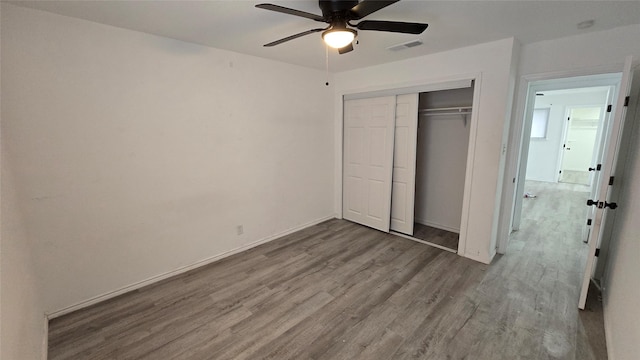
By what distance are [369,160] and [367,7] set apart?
9.09 feet

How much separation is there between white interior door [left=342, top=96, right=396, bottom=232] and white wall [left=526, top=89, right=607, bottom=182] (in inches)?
241

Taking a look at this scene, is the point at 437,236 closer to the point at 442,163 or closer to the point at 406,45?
the point at 442,163

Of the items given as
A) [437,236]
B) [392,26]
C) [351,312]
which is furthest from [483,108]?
[351,312]

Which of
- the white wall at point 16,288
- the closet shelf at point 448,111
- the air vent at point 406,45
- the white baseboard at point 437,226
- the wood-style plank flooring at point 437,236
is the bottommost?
the wood-style plank flooring at point 437,236

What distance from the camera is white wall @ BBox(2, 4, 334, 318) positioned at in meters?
2.12

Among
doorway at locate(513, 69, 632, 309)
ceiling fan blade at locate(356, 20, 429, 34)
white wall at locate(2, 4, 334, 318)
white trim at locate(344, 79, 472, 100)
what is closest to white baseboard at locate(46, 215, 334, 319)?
white wall at locate(2, 4, 334, 318)

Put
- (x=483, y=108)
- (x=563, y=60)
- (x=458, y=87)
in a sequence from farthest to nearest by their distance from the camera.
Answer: (x=458, y=87)
(x=483, y=108)
(x=563, y=60)

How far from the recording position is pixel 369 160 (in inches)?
168

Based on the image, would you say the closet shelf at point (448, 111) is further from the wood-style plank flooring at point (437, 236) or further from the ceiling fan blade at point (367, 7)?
the ceiling fan blade at point (367, 7)

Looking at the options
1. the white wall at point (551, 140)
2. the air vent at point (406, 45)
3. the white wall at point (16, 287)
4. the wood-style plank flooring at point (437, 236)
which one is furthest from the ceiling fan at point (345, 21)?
the white wall at point (551, 140)

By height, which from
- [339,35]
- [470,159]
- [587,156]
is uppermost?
[339,35]

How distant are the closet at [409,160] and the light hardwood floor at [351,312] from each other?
34.1 inches

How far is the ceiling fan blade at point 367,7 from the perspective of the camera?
1.56 metres

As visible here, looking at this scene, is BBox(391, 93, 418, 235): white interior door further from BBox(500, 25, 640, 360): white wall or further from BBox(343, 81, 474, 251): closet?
BBox(500, 25, 640, 360): white wall
